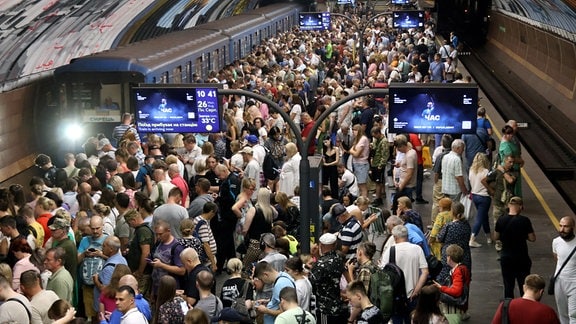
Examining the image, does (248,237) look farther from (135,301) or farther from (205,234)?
(135,301)

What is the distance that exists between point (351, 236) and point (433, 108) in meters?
3.33

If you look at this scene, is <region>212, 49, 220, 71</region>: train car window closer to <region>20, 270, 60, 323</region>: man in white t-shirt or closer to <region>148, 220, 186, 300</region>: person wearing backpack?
<region>148, 220, 186, 300</region>: person wearing backpack

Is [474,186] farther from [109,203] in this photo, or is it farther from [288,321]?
[288,321]

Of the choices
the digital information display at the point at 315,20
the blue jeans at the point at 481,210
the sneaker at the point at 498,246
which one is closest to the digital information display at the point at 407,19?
the digital information display at the point at 315,20

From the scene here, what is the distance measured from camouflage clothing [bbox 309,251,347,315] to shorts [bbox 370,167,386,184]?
8995 mm

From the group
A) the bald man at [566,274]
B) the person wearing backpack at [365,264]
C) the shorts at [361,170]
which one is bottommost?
the shorts at [361,170]

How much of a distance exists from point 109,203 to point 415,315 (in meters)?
5.49

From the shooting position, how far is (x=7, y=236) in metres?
14.2

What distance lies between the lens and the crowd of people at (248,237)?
39.1 feet

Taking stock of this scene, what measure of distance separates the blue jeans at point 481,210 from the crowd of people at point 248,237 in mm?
22

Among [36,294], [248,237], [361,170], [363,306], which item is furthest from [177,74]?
[363,306]

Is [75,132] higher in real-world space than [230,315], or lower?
lower

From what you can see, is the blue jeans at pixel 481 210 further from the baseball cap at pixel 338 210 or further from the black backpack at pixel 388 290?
the black backpack at pixel 388 290

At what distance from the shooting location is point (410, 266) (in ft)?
44.6
